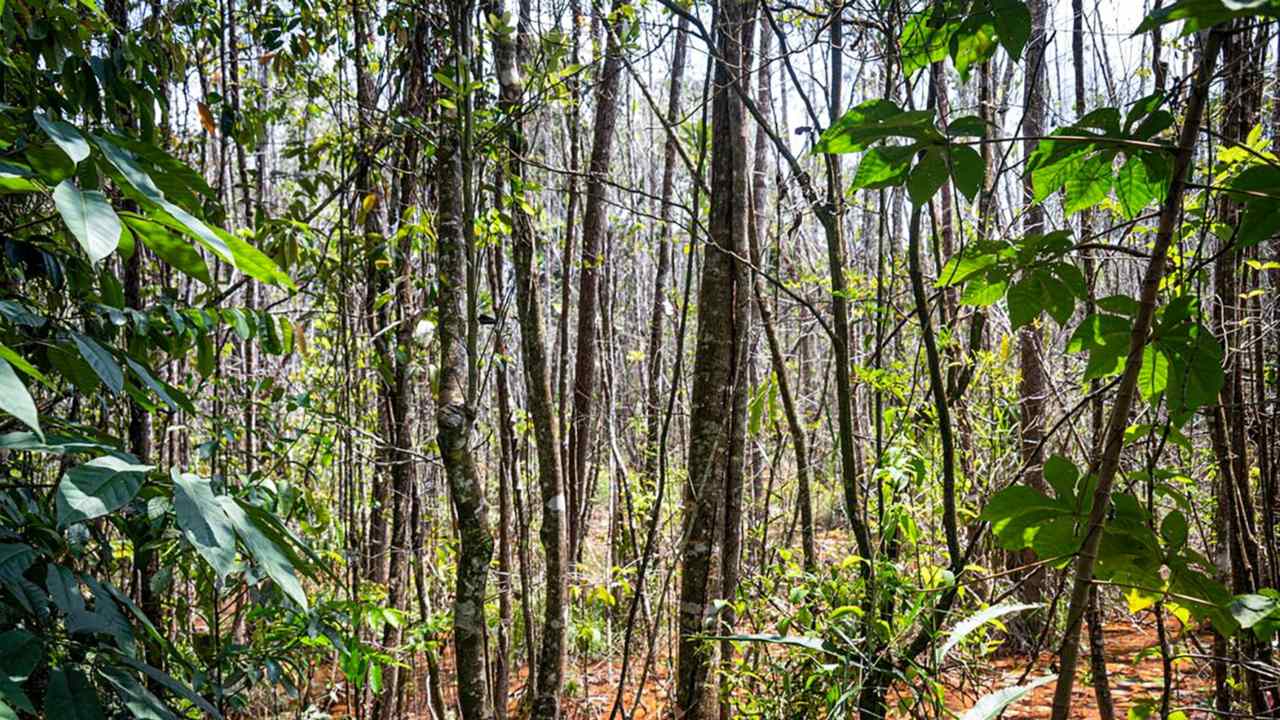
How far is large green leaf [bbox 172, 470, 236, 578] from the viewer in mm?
759

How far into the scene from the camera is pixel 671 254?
21.2 ft

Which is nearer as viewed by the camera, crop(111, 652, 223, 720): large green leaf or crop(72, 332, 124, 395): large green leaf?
crop(72, 332, 124, 395): large green leaf

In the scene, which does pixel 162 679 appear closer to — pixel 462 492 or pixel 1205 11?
pixel 462 492

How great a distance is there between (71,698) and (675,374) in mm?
1819

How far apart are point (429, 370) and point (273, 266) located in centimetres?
359

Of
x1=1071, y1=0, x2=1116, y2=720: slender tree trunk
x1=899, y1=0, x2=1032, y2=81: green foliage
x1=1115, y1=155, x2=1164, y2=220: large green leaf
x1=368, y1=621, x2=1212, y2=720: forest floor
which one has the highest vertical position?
x1=899, y1=0, x2=1032, y2=81: green foliage

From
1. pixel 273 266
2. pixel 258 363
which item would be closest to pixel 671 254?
pixel 258 363

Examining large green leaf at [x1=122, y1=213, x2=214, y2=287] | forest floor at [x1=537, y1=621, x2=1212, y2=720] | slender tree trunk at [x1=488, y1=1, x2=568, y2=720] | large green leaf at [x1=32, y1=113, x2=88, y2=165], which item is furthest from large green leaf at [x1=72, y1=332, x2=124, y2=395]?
forest floor at [x1=537, y1=621, x2=1212, y2=720]

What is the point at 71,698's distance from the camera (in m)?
0.89

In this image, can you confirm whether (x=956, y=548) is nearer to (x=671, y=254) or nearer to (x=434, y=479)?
(x=434, y=479)

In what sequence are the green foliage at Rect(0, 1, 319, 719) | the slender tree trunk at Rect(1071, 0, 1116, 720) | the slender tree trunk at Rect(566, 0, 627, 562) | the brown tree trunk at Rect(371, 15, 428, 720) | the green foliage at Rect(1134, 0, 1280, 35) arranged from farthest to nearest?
the slender tree trunk at Rect(566, 0, 627, 562), the brown tree trunk at Rect(371, 15, 428, 720), the slender tree trunk at Rect(1071, 0, 1116, 720), the green foliage at Rect(0, 1, 319, 719), the green foliage at Rect(1134, 0, 1280, 35)

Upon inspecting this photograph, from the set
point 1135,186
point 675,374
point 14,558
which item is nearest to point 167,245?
point 14,558

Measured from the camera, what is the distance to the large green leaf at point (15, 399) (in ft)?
1.82

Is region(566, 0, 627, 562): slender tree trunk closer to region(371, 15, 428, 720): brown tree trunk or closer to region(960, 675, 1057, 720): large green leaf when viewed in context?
region(371, 15, 428, 720): brown tree trunk
